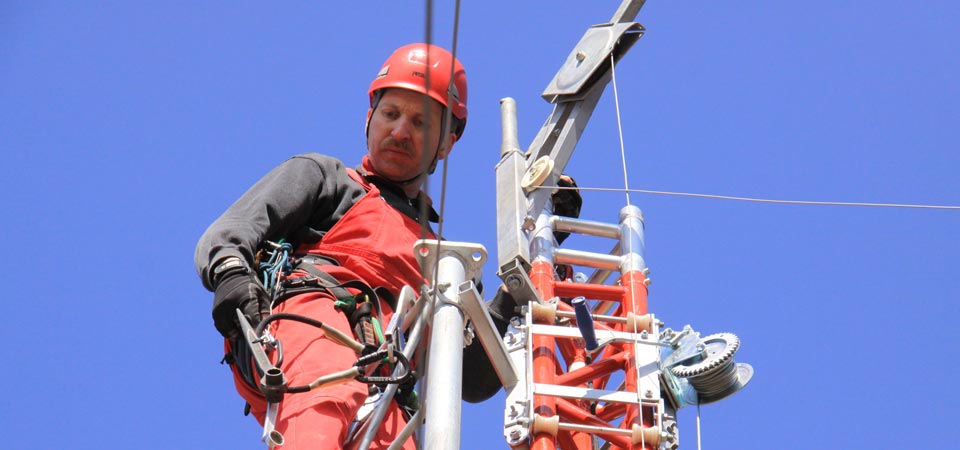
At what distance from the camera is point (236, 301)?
5.55m

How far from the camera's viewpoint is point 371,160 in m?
6.96

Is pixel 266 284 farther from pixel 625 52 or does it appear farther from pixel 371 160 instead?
pixel 625 52

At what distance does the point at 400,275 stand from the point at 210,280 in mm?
852

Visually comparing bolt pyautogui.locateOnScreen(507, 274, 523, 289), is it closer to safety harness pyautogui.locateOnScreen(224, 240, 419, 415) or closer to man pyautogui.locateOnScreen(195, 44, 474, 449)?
man pyautogui.locateOnScreen(195, 44, 474, 449)

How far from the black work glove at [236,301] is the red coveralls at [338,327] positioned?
0.16 metres

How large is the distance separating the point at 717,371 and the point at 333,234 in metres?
1.80

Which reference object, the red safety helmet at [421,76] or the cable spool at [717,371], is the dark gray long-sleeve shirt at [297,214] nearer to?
the red safety helmet at [421,76]

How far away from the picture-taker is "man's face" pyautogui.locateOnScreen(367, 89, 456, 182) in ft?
22.5

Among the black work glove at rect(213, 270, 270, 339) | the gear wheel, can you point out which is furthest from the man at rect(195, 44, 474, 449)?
the gear wheel

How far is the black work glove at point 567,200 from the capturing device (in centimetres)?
832

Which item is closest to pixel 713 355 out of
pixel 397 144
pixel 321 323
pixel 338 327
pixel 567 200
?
pixel 397 144

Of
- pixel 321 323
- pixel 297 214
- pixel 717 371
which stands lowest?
pixel 321 323

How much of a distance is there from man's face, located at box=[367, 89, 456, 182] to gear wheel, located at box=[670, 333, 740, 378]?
4.74 feet

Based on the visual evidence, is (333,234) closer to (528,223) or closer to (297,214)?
(297,214)
